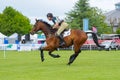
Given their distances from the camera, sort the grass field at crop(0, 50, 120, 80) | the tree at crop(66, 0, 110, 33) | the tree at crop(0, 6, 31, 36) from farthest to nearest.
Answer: the tree at crop(0, 6, 31, 36), the tree at crop(66, 0, 110, 33), the grass field at crop(0, 50, 120, 80)

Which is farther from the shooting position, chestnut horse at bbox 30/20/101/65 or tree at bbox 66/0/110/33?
tree at bbox 66/0/110/33

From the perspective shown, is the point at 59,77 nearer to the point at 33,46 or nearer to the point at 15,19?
the point at 33,46

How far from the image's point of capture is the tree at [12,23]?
365ft

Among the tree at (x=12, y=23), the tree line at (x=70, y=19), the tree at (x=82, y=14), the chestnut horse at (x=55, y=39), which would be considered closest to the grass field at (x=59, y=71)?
the chestnut horse at (x=55, y=39)

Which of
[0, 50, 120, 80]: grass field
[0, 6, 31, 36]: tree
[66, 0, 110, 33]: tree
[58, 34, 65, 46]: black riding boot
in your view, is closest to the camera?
[0, 50, 120, 80]: grass field

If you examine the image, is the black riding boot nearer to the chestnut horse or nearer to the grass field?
the chestnut horse

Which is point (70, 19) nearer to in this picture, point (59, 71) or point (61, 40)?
point (61, 40)

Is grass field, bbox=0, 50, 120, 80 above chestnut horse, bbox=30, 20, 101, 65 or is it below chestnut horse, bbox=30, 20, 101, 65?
below

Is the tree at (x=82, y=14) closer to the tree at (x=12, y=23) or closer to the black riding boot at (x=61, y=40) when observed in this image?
the tree at (x=12, y=23)

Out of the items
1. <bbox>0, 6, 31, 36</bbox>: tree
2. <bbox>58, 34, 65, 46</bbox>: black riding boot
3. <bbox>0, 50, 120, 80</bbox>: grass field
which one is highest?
<bbox>0, 6, 31, 36</bbox>: tree

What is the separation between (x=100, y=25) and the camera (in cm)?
11100

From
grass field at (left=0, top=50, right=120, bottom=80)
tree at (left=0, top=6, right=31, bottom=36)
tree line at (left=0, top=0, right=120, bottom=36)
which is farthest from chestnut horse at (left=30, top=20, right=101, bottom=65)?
tree at (left=0, top=6, right=31, bottom=36)

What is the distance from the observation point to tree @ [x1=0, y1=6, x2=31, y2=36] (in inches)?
4377

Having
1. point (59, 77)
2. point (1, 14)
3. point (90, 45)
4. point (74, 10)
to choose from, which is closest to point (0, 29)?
point (1, 14)
